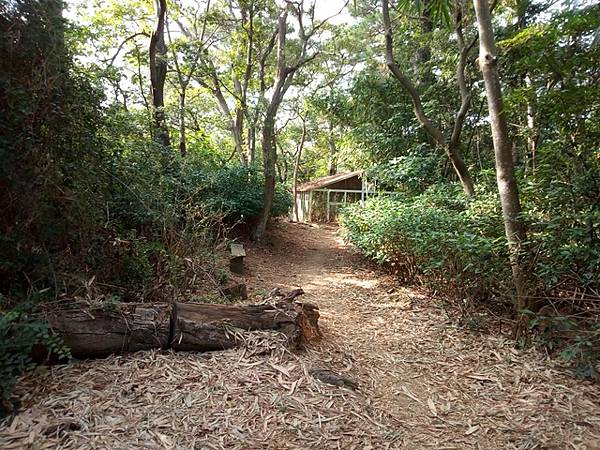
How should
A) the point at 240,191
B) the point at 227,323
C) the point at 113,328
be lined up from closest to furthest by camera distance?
the point at 113,328, the point at 227,323, the point at 240,191

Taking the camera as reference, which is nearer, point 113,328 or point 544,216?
point 113,328

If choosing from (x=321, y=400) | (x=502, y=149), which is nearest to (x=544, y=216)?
(x=502, y=149)

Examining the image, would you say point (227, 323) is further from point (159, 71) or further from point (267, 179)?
point (267, 179)

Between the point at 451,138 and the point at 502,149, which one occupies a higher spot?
the point at 451,138

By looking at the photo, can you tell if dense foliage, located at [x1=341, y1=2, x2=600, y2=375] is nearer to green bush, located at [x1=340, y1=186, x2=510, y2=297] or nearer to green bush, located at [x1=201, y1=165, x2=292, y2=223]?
green bush, located at [x1=340, y1=186, x2=510, y2=297]

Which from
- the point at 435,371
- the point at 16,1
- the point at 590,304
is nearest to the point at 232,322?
the point at 435,371

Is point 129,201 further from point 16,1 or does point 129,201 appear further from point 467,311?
point 467,311

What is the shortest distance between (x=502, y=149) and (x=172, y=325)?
12.2 feet

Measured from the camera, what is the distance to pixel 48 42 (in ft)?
8.95

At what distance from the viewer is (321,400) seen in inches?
98.3

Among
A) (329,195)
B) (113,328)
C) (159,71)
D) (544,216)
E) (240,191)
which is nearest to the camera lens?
(113,328)

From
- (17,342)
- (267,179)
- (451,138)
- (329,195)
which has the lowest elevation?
(17,342)

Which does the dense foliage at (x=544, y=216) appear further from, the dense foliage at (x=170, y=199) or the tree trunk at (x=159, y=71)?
the tree trunk at (x=159, y=71)

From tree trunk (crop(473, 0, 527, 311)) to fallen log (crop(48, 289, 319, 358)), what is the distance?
2.29 metres
